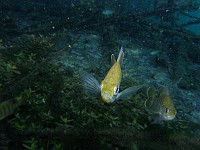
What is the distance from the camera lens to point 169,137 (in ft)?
10.1

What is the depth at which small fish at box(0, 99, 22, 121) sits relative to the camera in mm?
3115

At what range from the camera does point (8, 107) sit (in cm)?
331

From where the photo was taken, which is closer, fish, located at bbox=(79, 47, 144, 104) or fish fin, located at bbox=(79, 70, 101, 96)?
fish, located at bbox=(79, 47, 144, 104)

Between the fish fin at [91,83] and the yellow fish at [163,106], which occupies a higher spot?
the fish fin at [91,83]

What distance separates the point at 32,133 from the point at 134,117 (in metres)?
1.80

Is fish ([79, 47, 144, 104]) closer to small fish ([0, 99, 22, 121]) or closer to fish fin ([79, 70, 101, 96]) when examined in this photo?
fish fin ([79, 70, 101, 96])

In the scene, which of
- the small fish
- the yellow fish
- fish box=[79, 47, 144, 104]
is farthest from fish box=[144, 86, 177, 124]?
the small fish

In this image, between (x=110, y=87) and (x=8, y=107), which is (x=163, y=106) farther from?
(x=8, y=107)

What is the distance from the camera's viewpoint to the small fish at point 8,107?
3115 millimetres

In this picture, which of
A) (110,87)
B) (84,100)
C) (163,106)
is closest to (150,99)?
(163,106)

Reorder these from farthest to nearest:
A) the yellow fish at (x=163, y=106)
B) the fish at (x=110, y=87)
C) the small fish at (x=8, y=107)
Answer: the small fish at (x=8, y=107), the yellow fish at (x=163, y=106), the fish at (x=110, y=87)

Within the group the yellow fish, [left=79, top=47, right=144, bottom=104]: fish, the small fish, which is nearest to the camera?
[left=79, top=47, right=144, bottom=104]: fish

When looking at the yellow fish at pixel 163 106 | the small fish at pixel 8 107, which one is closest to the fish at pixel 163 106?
the yellow fish at pixel 163 106

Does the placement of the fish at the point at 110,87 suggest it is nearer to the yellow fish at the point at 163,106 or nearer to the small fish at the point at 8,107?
the yellow fish at the point at 163,106
